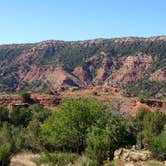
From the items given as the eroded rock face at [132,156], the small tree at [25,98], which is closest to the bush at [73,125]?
the eroded rock face at [132,156]

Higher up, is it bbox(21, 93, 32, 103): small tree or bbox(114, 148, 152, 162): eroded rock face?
bbox(114, 148, 152, 162): eroded rock face

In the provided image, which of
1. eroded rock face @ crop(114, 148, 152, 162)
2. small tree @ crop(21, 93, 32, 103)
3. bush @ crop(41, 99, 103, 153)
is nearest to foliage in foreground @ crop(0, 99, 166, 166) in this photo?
bush @ crop(41, 99, 103, 153)

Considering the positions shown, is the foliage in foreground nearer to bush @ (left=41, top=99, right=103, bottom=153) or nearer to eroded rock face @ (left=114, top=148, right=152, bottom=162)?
bush @ (left=41, top=99, right=103, bottom=153)

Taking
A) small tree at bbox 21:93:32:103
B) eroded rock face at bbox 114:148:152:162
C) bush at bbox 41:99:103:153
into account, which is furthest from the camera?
small tree at bbox 21:93:32:103

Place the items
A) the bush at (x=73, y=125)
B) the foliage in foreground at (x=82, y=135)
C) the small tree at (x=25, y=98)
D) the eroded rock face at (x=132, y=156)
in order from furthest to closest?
the small tree at (x=25, y=98), the bush at (x=73, y=125), the foliage in foreground at (x=82, y=135), the eroded rock face at (x=132, y=156)

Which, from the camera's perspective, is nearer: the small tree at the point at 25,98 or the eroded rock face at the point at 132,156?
the eroded rock face at the point at 132,156

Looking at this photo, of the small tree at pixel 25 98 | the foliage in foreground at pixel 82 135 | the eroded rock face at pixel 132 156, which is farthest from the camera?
the small tree at pixel 25 98

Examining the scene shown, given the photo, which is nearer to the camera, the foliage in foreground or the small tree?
the foliage in foreground

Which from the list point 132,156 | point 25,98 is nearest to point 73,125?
point 132,156

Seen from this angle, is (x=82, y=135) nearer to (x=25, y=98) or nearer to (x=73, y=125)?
(x=73, y=125)

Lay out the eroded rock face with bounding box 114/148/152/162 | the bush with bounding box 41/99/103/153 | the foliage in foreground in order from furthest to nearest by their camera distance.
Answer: the bush with bounding box 41/99/103/153, the foliage in foreground, the eroded rock face with bounding box 114/148/152/162

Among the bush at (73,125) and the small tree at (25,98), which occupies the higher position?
the bush at (73,125)

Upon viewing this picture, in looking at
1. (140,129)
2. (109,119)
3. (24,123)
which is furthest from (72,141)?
(24,123)

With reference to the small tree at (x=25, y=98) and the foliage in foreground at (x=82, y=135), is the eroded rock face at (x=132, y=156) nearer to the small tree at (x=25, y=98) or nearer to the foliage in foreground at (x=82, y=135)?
the foliage in foreground at (x=82, y=135)
